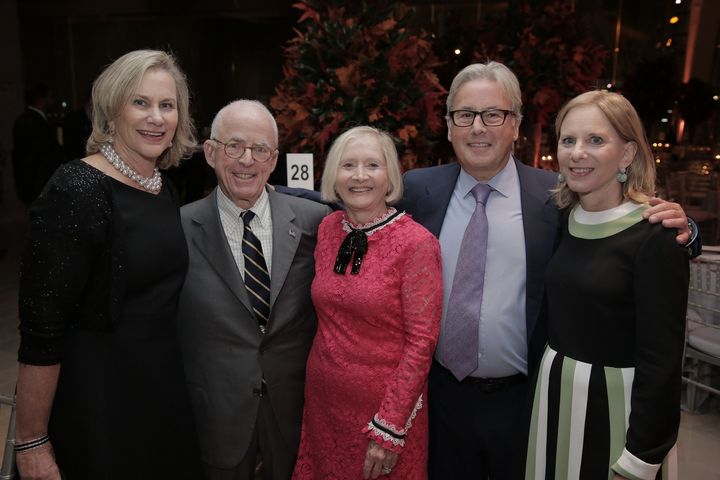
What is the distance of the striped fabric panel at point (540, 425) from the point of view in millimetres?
1806

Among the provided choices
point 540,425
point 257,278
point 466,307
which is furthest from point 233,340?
point 540,425

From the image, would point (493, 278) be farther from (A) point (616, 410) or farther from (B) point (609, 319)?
(A) point (616, 410)

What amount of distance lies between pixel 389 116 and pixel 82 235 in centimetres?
187

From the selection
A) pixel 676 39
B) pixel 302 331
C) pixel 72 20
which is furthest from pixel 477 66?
pixel 72 20

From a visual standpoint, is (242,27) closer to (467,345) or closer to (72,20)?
(72,20)

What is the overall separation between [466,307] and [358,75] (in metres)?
1.50

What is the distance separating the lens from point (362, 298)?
1818mm

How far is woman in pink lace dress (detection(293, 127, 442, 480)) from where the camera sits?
1.81 meters

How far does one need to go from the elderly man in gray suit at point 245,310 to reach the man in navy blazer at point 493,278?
494 millimetres

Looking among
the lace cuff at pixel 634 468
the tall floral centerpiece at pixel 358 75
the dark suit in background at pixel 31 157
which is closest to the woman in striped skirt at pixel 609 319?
the lace cuff at pixel 634 468

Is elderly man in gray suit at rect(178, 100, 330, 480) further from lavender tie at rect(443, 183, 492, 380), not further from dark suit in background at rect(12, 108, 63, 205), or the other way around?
dark suit in background at rect(12, 108, 63, 205)

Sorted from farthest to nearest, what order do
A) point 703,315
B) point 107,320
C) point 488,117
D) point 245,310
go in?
point 703,315, point 488,117, point 245,310, point 107,320

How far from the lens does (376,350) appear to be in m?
1.86

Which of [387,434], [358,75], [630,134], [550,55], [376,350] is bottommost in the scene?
[387,434]
